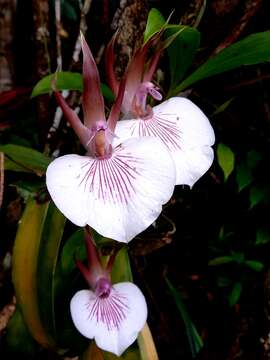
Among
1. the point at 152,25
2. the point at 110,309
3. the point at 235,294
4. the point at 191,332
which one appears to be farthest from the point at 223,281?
the point at 152,25

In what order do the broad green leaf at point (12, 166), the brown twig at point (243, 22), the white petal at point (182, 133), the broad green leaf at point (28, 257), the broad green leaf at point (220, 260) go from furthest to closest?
the broad green leaf at point (220, 260), the brown twig at point (243, 22), the broad green leaf at point (12, 166), the broad green leaf at point (28, 257), the white petal at point (182, 133)

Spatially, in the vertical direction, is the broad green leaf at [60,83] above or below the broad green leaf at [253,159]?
above

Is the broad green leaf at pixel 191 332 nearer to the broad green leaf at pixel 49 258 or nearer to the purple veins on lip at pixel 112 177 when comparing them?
the broad green leaf at pixel 49 258

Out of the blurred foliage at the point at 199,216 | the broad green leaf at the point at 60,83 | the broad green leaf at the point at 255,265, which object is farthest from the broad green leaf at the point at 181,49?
the broad green leaf at the point at 255,265

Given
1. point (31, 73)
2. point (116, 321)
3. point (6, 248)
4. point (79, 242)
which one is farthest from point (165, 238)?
point (31, 73)

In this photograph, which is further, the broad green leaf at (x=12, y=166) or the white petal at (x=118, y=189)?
the broad green leaf at (x=12, y=166)

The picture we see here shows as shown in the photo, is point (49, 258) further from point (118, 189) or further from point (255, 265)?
point (255, 265)
